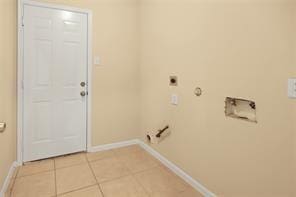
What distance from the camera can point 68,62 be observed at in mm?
2619

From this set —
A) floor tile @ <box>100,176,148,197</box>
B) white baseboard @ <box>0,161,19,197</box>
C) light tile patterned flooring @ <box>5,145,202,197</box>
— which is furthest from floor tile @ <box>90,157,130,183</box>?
white baseboard @ <box>0,161,19,197</box>

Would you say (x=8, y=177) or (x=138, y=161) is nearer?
(x=8, y=177)

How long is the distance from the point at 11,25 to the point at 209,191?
2.75m

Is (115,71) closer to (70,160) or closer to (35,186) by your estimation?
(70,160)

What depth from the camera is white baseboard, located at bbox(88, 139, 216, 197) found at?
1.97 meters

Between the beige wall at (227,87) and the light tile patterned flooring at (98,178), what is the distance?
0.26 m

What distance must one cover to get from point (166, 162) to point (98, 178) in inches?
33.5

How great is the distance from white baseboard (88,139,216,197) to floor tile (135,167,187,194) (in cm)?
7

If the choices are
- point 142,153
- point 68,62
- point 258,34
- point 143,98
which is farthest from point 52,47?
point 258,34

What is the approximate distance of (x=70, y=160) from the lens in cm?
261

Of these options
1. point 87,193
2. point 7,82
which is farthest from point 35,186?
point 7,82

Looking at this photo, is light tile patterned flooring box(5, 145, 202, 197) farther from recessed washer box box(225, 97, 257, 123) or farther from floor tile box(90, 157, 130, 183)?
recessed washer box box(225, 97, 257, 123)

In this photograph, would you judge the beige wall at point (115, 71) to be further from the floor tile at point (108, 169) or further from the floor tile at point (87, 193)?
the floor tile at point (87, 193)

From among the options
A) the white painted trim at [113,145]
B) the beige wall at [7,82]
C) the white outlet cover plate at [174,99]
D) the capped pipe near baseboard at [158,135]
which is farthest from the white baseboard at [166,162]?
the beige wall at [7,82]
